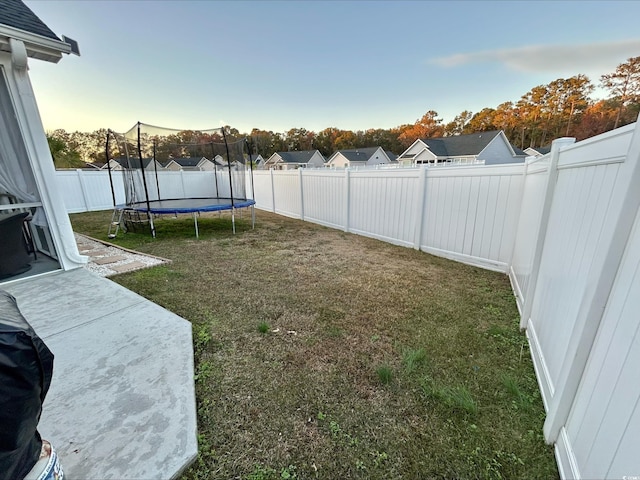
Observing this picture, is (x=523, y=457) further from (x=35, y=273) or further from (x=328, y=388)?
(x=35, y=273)

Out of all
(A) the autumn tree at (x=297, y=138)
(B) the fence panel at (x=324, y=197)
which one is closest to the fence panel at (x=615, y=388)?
(B) the fence panel at (x=324, y=197)

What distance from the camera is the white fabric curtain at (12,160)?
3264 millimetres

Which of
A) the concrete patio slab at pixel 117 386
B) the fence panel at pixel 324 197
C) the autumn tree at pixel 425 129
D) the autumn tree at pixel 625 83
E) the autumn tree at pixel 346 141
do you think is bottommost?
the concrete patio slab at pixel 117 386

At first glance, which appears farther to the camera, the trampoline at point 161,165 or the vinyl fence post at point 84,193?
the vinyl fence post at point 84,193

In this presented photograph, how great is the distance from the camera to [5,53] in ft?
10.0

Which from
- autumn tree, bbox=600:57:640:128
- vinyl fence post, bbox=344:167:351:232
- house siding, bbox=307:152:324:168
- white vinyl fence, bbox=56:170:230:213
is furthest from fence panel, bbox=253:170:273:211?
autumn tree, bbox=600:57:640:128

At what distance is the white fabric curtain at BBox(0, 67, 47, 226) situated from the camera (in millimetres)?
3264

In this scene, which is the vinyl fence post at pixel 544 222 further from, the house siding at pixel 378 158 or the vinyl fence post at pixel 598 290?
the house siding at pixel 378 158

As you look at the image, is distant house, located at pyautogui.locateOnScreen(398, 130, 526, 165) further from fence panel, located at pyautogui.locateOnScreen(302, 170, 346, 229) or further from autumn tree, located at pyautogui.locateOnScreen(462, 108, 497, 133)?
autumn tree, located at pyautogui.locateOnScreen(462, 108, 497, 133)

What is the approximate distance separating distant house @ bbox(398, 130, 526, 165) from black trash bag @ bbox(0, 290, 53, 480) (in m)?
24.8

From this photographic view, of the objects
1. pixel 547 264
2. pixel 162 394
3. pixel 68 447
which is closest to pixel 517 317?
pixel 547 264

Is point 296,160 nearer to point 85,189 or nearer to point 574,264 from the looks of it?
point 85,189

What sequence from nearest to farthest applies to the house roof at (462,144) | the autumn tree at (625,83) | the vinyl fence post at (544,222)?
the vinyl fence post at (544,222)
the house roof at (462,144)
the autumn tree at (625,83)

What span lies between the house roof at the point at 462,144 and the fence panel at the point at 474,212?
72.5 ft
